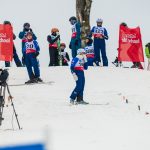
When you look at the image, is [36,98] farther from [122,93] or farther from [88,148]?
[88,148]

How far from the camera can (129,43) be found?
20141 mm

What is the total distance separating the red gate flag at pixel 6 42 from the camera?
1878cm

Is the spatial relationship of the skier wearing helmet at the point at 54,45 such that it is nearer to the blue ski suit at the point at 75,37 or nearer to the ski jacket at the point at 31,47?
the blue ski suit at the point at 75,37

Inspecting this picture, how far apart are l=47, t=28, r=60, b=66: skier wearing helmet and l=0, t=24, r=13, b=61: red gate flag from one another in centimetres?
129

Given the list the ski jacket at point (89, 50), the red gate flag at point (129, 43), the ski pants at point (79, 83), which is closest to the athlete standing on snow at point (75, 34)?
the ski jacket at point (89, 50)

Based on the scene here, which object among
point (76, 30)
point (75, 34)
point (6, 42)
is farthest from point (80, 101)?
point (6, 42)

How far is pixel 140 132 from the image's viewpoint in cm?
969

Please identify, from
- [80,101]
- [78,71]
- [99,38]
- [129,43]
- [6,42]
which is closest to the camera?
[78,71]

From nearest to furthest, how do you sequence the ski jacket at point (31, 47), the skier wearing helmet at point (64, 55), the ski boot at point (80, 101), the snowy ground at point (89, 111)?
the snowy ground at point (89, 111) → the ski boot at point (80, 101) → the ski jacket at point (31, 47) → the skier wearing helmet at point (64, 55)

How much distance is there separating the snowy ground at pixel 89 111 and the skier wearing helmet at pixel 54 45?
714 millimetres

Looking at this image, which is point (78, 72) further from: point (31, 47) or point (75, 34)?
point (75, 34)

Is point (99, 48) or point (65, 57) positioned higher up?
point (99, 48)

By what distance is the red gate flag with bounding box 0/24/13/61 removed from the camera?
61.6 ft

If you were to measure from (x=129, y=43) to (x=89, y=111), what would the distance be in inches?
315
